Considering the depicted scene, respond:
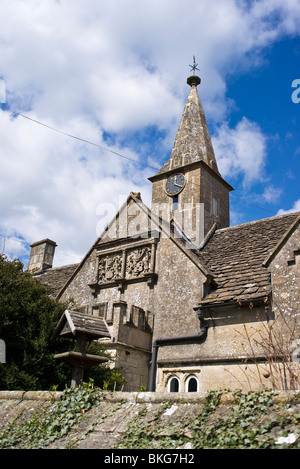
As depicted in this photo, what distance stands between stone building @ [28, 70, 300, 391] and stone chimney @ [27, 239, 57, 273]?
8950 millimetres

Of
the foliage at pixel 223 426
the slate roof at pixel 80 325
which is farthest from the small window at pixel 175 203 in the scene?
the foliage at pixel 223 426

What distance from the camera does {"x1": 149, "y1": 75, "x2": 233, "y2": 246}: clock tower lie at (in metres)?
18.5

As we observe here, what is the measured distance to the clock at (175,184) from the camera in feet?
64.8

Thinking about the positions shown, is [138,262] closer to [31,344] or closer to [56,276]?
[31,344]

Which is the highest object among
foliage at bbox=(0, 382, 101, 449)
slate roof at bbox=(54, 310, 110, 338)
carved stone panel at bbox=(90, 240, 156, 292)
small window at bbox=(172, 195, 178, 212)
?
small window at bbox=(172, 195, 178, 212)

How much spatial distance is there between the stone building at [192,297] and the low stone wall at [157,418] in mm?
3331

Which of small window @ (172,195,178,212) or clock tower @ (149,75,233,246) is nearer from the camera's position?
clock tower @ (149,75,233,246)

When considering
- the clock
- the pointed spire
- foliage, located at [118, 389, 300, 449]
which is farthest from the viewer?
the pointed spire

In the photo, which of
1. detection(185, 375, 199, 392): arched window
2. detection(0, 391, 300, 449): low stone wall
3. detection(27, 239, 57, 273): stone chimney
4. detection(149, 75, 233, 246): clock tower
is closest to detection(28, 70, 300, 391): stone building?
detection(185, 375, 199, 392): arched window

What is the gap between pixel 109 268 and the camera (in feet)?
47.8

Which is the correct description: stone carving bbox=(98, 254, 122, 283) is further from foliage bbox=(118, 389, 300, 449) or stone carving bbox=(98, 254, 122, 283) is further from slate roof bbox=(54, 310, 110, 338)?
foliage bbox=(118, 389, 300, 449)

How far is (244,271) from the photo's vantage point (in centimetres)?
1186

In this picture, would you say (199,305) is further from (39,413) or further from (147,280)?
(39,413)

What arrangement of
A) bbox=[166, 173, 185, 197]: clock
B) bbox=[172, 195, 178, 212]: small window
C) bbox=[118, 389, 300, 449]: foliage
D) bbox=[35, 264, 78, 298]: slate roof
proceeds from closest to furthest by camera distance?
bbox=[118, 389, 300, 449]: foliage < bbox=[35, 264, 78, 298]: slate roof < bbox=[172, 195, 178, 212]: small window < bbox=[166, 173, 185, 197]: clock
